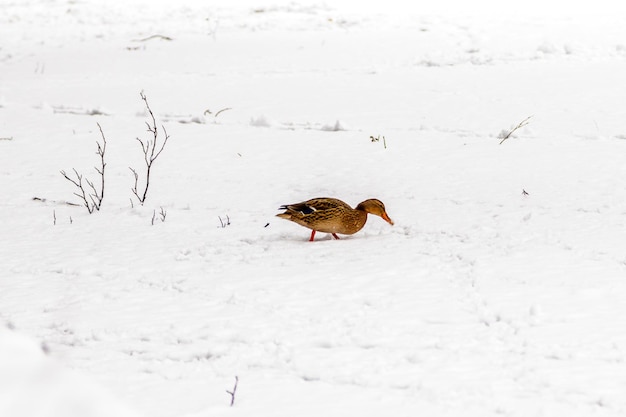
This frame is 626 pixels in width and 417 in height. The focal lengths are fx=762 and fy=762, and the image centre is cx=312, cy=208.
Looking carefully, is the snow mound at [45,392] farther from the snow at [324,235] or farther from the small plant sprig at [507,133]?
the small plant sprig at [507,133]

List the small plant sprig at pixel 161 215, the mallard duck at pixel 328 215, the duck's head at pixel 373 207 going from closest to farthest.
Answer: the mallard duck at pixel 328 215 → the duck's head at pixel 373 207 → the small plant sprig at pixel 161 215

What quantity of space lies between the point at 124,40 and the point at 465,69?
21.7 feet

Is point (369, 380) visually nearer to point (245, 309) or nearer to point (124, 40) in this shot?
point (245, 309)

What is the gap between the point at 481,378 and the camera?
328cm

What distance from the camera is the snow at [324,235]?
3.27 meters

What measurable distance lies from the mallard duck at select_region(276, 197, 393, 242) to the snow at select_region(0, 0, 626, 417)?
15 centimetres

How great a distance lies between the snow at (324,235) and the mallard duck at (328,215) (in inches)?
6.0

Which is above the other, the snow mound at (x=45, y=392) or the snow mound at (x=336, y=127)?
the snow mound at (x=45, y=392)

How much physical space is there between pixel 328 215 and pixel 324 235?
0.68 meters

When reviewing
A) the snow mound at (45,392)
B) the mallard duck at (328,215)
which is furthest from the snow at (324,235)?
the mallard duck at (328,215)

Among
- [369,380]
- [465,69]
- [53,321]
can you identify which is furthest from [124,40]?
[369,380]

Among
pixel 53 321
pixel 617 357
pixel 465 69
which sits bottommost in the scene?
pixel 53 321

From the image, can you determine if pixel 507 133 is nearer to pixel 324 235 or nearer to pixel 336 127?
pixel 336 127

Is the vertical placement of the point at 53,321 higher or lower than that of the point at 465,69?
lower
